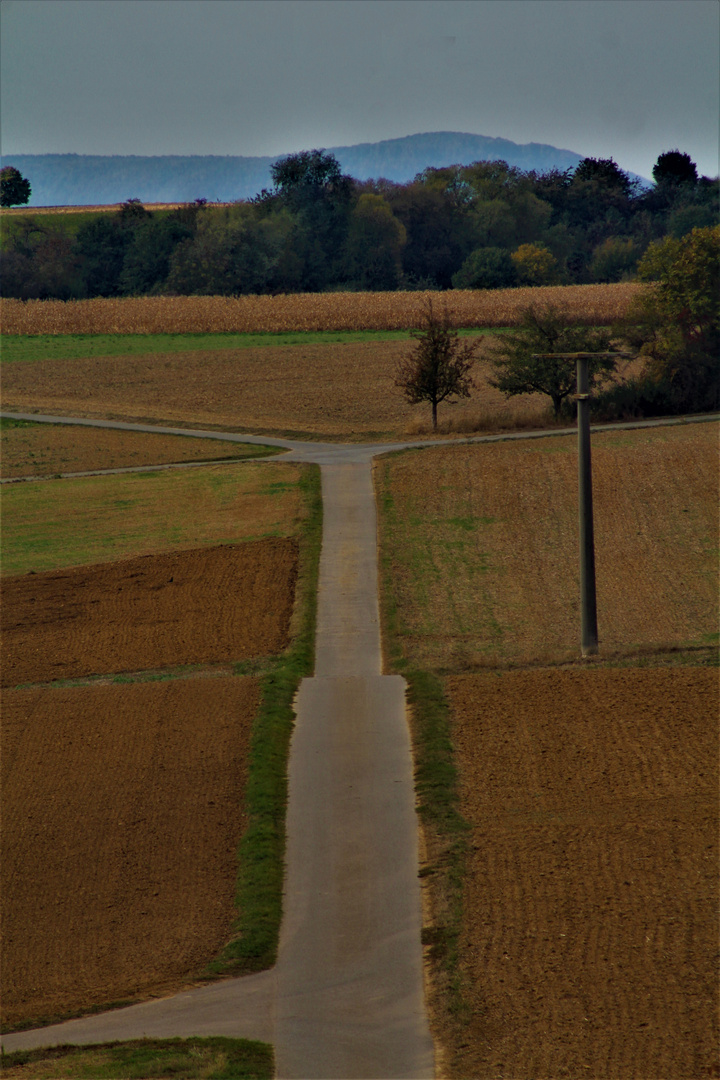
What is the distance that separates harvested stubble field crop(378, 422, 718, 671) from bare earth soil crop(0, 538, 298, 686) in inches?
116

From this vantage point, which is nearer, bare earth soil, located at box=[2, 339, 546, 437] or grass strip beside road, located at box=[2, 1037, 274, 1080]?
grass strip beside road, located at box=[2, 1037, 274, 1080]

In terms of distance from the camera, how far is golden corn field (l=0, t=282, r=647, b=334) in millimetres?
78425

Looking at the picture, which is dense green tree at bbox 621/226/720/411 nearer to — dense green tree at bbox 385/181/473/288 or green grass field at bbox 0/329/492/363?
green grass field at bbox 0/329/492/363

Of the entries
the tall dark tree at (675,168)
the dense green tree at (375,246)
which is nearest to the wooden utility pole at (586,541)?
the dense green tree at (375,246)

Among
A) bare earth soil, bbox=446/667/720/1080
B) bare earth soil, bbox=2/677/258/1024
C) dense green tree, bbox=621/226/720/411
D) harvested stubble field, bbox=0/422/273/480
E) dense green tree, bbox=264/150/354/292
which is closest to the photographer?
bare earth soil, bbox=446/667/720/1080

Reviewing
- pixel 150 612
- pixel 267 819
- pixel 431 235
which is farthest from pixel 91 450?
pixel 431 235

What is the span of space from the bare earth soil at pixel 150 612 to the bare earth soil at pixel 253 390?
18.4m

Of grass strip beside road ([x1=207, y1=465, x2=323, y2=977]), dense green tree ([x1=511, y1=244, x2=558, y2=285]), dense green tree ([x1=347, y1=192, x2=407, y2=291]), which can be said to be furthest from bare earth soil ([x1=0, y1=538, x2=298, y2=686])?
dense green tree ([x1=347, y1=192, x2=407, y2=291])

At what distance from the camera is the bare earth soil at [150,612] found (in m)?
21.9

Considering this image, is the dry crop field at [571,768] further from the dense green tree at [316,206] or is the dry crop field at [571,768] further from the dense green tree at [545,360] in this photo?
the dense green tree at [316,206]

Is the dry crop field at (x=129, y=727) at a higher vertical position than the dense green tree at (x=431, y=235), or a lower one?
lower

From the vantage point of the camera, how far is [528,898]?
471 inches

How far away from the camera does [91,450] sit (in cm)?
4416

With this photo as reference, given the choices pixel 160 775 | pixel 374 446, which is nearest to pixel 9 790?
pixel 160 775
